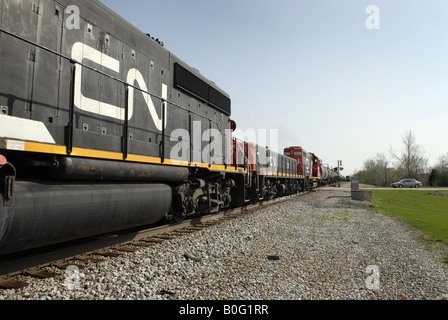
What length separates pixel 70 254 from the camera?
428 centimetres

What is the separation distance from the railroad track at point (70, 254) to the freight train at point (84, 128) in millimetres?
375

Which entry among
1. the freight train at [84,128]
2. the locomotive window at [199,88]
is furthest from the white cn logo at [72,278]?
the locomotive window at [199,88]

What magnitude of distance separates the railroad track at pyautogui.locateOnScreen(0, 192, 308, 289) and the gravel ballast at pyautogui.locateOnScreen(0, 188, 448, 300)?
0.19 metres

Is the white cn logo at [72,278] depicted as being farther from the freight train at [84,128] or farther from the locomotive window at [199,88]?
the locomotive window at [199,88]

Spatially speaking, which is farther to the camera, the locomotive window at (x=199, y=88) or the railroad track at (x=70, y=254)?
the locomotive window at (x=199, y=88)

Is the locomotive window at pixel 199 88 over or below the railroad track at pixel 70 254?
over

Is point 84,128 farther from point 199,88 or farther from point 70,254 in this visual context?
point 199,88

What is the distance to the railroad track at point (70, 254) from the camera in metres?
3.52

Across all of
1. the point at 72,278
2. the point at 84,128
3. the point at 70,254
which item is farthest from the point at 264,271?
the point at 84,128

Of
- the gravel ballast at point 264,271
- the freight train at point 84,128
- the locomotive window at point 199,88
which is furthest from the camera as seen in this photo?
the locomotive window at point 199,88

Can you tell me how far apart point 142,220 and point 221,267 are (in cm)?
180
